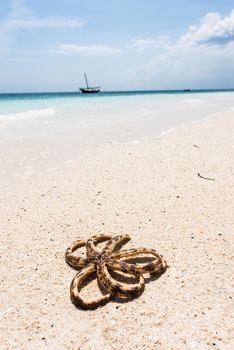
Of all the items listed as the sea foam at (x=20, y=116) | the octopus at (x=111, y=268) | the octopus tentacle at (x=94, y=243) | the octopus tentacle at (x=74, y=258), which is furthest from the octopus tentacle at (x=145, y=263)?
the sea foam at (x=20, y=116)

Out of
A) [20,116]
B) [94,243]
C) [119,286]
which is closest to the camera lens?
[119,286]

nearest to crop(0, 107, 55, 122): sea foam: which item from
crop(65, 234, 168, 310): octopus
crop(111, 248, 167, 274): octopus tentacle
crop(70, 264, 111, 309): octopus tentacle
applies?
crop(65, 234, 168, 310): octopus

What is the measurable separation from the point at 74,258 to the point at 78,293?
1.75 ft

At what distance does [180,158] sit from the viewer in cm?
838

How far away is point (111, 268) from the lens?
356cm

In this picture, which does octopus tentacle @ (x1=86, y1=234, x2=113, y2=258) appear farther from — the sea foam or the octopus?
the sea foam

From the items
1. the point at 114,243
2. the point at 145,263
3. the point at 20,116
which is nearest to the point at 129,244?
the point at 114,243

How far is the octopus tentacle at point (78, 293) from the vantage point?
10.4 ft

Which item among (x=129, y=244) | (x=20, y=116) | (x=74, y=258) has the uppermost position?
(x=74, y=258)

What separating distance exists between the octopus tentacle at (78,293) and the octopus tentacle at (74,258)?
15 centimetres

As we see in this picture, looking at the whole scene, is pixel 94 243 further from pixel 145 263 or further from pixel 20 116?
pixel 20 116

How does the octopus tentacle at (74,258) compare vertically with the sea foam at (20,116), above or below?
above

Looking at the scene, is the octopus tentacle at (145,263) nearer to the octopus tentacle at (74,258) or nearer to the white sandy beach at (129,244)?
the white sandy beach at (129,244)

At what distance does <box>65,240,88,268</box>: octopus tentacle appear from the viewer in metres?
3.72
